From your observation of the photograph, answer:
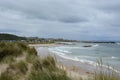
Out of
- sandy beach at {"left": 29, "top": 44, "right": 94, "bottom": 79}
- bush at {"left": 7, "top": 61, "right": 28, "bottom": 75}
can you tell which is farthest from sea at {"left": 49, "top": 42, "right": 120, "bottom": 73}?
bush at {"left": 7, "top": 61, "right": 28, "bottom": 75}

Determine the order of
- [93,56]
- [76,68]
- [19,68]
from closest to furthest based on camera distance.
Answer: [19,68]
[76,68]
[93,56]

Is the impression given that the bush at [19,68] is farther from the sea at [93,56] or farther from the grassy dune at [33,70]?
the sea at [93,56]

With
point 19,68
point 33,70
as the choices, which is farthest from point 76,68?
point 33,70

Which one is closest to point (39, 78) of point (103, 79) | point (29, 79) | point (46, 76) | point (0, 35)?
point (46, 76)

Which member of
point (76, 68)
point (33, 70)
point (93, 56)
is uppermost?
point (33, 70)

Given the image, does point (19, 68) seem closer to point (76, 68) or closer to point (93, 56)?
point (76, 68)

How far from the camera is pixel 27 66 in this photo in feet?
32.0

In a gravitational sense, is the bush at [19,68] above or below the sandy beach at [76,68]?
above

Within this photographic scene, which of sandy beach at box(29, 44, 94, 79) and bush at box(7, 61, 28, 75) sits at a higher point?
bush at box(7, 61, 28, 75)

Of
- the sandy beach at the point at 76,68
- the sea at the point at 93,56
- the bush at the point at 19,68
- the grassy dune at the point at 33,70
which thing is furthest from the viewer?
the sea at the point at 93,56

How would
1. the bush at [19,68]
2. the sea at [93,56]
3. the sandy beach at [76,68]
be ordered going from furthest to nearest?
the sea at [93,56]
the bush at [19,68]
the sandy beach at [76,68]

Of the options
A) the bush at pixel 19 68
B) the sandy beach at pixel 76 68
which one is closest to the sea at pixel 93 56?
the sandy beach at pixel 76 68

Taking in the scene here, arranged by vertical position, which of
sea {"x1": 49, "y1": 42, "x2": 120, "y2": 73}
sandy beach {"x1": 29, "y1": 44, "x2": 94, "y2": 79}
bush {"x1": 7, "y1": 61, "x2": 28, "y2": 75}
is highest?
bush {"x1": 7, "y1": 61, "x2": 28, "y2": 75}

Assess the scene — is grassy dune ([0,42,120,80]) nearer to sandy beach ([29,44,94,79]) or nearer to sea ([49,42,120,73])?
sandy beach ([29,44,94,79])
